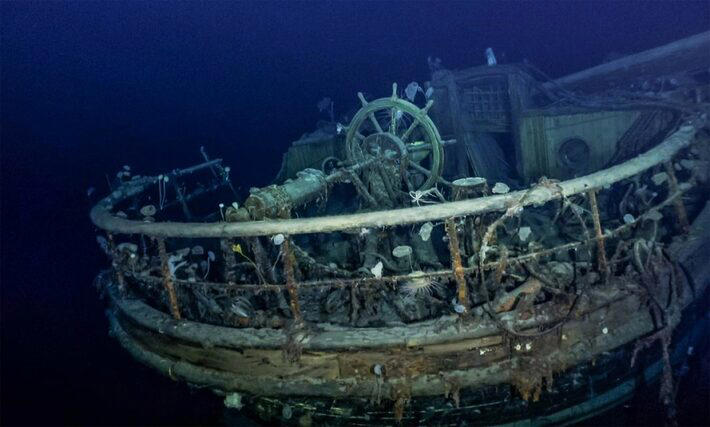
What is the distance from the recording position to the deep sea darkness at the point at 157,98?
29.9ft

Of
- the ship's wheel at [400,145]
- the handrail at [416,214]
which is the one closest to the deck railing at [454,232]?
the handrail at [416,214]

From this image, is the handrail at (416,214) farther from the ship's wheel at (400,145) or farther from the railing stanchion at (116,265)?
the ship's wheel at (400,145)

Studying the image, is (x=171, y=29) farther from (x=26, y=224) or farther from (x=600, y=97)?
(x=600, y=97)

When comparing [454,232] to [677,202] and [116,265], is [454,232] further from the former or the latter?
[116,265]

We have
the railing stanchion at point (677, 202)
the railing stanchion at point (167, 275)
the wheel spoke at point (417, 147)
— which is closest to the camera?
the railing stanchion at point (167, 275)

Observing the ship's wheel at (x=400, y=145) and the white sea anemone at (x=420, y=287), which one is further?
the ship's wheel at (x=400, y=145)

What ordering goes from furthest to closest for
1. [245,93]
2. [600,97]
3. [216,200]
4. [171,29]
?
[171,29], [245,93], [216,200], [600,97]

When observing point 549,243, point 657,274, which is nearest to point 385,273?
point 549,243

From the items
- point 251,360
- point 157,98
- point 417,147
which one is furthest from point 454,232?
point 157,98

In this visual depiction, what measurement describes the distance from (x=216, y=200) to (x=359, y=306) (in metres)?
6.64

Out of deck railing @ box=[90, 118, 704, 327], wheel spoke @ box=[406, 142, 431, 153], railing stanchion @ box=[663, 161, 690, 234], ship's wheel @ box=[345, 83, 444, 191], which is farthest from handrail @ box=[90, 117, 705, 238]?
wheel spoke @ box=[406, 142, 431, 153]

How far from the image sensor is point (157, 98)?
902 inches

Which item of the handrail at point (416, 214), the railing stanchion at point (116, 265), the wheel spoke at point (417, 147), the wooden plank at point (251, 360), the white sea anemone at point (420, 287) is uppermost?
the wheel spoke at point (417, 147)

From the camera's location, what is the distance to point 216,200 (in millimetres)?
9602
